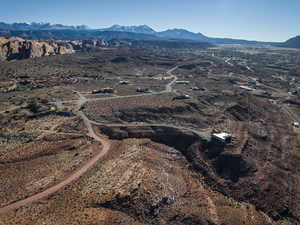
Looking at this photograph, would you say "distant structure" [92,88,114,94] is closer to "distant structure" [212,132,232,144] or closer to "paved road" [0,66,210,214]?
"paved road" [0,66,210,214]

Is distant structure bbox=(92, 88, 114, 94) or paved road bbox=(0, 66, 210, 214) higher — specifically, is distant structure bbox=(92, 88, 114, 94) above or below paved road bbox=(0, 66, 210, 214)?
above

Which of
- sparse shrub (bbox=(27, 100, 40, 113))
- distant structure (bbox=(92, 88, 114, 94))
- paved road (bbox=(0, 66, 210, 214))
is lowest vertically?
paved road (bbox=(0, 66, 210, 214))

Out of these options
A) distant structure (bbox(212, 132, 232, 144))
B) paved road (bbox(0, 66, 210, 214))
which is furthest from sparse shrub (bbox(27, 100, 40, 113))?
distant structure (bbox(212, 132, 232, 144))

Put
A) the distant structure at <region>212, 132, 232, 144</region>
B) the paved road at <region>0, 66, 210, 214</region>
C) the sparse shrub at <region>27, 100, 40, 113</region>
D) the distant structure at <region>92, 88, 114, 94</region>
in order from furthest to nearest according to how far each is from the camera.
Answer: the distant structure at <region>92, 88, 114, 94</region>
the sparse shrub at <region>27, 100, 40, 113</region>
the distant structure at <region>212, 132, 232, 144</region>
the paved road at <region>0, 66, 210, 214</region>

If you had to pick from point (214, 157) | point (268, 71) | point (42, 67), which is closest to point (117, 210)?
point (214, 157)

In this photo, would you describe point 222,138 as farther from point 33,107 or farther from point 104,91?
point 104,91

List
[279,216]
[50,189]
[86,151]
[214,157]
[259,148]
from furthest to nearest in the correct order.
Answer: [259,148] < [214,157] < [86,151] < [279,216] < [50,189]

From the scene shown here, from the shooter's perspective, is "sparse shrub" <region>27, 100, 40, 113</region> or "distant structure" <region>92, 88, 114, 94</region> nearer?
"sparse shrub" <region>27, 100, 40, 113</region>

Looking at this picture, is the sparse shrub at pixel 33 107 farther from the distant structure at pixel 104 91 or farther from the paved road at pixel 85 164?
the distant structure at pixel 104 91

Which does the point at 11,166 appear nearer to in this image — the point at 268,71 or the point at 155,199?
the point at 155,199

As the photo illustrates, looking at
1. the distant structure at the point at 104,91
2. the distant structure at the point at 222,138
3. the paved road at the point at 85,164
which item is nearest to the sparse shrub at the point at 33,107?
the paved road at the point at 85,164

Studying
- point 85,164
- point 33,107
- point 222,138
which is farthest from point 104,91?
point 222,138
